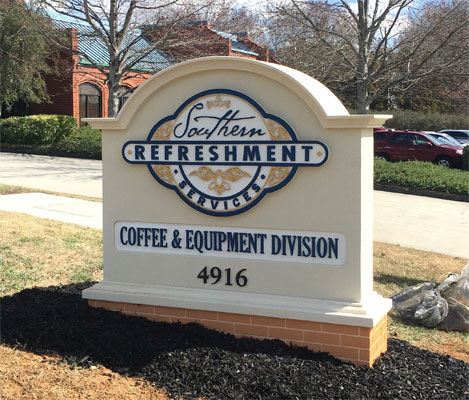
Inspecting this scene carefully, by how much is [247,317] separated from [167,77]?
1918mm

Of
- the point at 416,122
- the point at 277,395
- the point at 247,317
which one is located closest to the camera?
the point at 277,395

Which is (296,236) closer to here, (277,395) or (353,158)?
(353,158)

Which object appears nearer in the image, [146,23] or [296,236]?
[296,236]

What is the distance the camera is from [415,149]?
73.9 ft

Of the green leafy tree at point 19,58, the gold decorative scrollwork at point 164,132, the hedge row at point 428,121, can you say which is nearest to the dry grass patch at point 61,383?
the gold decorative scrollwork at point 164,132

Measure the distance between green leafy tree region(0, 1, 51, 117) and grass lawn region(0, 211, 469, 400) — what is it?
1734 centimetres

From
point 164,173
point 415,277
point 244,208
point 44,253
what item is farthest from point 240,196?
point 415,277

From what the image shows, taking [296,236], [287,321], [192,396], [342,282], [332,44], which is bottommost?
[192,396]

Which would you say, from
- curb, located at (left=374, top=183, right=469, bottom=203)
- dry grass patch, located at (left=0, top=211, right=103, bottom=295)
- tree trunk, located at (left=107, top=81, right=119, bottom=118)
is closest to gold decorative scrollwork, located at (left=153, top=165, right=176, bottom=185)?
dry grass patch, located at (left=0, top=211, right=103, bottom=295)

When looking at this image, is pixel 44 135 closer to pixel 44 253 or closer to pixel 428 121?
pixel 44 253

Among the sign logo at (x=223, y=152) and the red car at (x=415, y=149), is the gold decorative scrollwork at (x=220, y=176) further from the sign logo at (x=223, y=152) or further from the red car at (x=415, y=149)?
the red car at (x=415, y=149)

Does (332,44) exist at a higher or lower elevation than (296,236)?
higher

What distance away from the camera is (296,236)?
4500 mm

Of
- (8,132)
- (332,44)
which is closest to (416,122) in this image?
(332,44)
